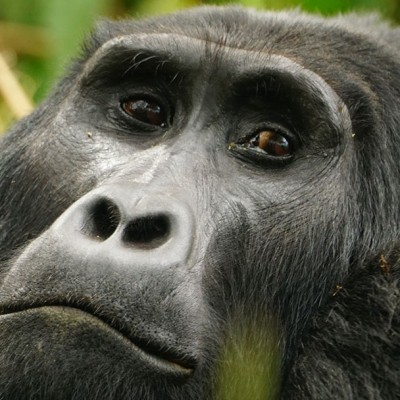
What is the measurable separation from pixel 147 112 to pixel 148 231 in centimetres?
93

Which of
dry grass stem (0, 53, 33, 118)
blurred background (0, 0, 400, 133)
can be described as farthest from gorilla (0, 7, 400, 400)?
dry grass stem (0, 53, 33, 118)

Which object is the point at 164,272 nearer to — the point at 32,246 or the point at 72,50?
the point at 32,246

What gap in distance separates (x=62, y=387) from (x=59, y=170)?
1.13 meters

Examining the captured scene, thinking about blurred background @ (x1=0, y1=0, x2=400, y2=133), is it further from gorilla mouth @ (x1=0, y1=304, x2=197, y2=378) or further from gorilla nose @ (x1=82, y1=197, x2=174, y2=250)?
gorilla mouth @ (x1=0, y1=304, x2=197, y2=378)

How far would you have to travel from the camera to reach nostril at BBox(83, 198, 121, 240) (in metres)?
3.79

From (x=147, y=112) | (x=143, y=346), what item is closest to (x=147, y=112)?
(x=147, y=112)

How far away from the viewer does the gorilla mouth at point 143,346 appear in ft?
12.0

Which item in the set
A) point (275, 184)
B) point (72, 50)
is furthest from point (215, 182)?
point (72, 50)

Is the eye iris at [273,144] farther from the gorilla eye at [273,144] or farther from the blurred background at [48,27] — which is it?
the blurred background at [48,27]

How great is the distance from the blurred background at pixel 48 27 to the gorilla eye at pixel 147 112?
83 centimetres

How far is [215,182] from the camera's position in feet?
13.7

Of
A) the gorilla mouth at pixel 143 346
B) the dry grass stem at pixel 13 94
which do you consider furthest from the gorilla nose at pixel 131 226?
the dry grass stem at pixel 13 94

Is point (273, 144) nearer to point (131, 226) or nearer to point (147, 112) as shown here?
point (147, 112)

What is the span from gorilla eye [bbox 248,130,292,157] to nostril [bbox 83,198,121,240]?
32.5 inches
